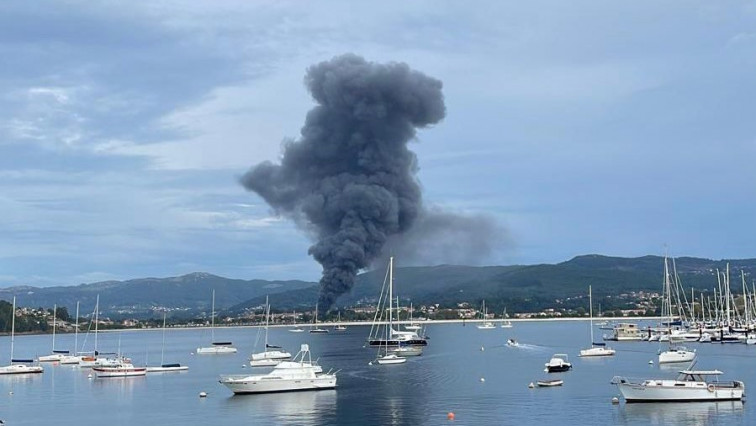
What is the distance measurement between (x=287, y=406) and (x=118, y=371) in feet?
94.9

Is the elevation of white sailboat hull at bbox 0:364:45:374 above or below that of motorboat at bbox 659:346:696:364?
below

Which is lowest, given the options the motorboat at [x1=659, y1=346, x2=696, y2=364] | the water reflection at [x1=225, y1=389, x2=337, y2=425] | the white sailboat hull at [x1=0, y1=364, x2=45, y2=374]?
the water reflection at [x1=225, y1=389, x2=337, y2=425]

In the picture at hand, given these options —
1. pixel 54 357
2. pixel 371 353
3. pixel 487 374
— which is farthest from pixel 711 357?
pixel 54 357

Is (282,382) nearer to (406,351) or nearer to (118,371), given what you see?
(118,371)

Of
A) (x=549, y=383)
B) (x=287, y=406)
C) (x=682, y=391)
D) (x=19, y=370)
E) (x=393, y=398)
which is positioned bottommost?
(x=287, y=406)

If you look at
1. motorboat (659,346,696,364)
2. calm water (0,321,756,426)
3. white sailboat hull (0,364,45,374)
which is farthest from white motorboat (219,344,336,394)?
white sailboat hull (0,364,45,374)

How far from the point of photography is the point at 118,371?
→ 74500 millimetres

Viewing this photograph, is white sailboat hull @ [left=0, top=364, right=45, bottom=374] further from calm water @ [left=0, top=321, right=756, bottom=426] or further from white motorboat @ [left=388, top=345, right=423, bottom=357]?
white motorboat @ [left=388, top=345, right=423, bottom=357]

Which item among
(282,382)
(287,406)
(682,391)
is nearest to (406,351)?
(282,382)

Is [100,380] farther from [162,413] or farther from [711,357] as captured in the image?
[711,357]

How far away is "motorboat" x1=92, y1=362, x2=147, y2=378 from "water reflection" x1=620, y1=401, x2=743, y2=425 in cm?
4141

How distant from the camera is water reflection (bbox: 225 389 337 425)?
147 ft

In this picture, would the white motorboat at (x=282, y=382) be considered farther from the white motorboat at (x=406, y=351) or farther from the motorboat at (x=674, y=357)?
the white motorboat at (x=406, y=351)

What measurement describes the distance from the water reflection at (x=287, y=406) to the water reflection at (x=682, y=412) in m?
14.1
